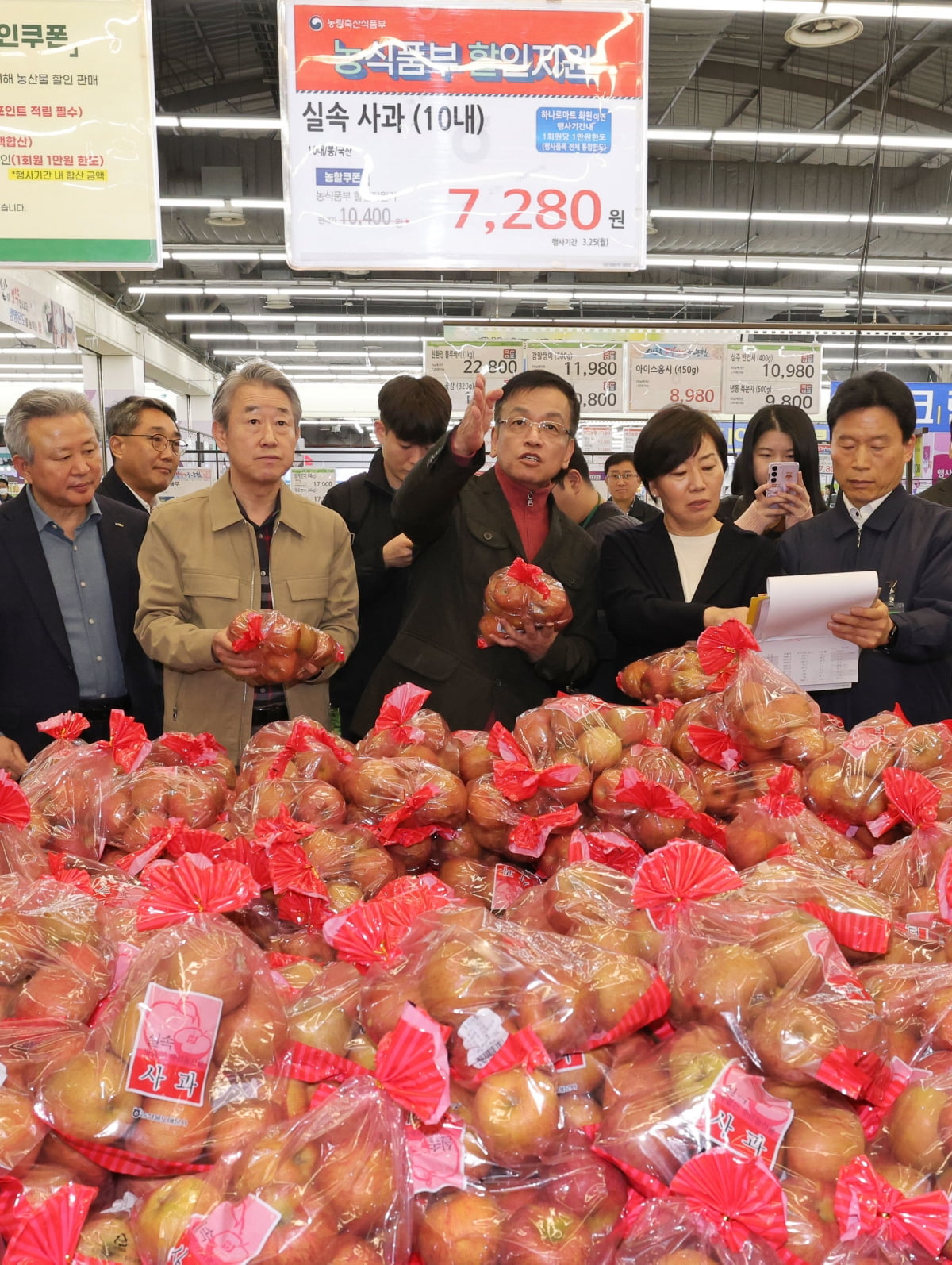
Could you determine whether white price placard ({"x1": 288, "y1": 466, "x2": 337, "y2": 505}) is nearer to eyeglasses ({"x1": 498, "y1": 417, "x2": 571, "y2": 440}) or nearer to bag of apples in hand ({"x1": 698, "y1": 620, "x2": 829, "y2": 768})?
eyeglasses ({"x1": 498, "y1": 417, "x2": 571, "y2": 440})

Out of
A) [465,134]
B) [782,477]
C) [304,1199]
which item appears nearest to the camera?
[304,1199]

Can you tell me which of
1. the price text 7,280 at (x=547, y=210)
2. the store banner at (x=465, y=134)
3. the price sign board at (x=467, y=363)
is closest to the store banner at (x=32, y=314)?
the price sign board at (x=467, y=363)

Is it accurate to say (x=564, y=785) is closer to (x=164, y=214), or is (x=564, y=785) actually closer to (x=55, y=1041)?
(x=55, y=1041)

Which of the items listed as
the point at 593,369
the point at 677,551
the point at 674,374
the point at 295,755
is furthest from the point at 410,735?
the point at 674,374

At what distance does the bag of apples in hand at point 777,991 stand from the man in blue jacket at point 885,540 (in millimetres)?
1562

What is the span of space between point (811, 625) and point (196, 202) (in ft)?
36.6

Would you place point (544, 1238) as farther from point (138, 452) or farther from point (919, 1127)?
point (138, 452)

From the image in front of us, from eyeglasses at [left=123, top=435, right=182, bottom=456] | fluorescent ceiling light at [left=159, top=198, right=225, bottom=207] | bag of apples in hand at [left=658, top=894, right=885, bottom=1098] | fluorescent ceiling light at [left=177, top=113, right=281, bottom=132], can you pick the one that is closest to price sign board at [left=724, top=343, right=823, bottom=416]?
fluorescent ceiling light at [left=177, top=113, right=281, bottom=132]

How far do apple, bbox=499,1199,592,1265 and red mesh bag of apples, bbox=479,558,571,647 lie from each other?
4.68ft

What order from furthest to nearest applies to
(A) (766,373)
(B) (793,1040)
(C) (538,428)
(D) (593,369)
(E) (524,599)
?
(A) (766,373), (D) (593,369), (C) (538,428), (E) (524,599), (B) (793,1040)

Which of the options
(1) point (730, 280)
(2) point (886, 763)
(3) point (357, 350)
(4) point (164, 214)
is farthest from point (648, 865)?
(3) point (357, 350)

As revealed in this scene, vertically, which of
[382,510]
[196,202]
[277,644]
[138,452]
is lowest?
[277,644]

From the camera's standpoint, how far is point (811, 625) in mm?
2145

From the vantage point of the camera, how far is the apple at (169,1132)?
38.9 inches
